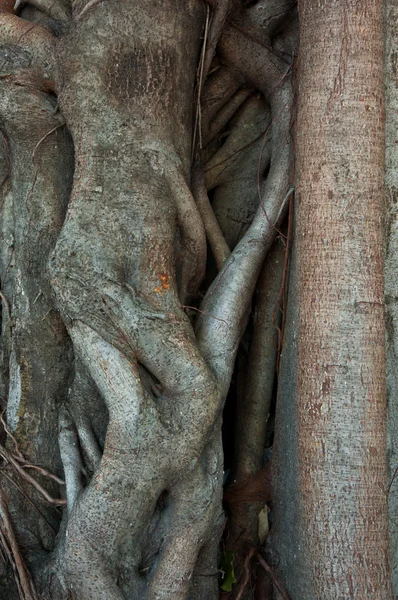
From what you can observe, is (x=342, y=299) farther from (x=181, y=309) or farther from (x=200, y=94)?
(x=200, y=94)

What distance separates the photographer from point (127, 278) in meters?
2.62

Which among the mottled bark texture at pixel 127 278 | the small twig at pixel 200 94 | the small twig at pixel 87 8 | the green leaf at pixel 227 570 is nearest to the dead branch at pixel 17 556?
the mottled bark texture at pixel 127 278

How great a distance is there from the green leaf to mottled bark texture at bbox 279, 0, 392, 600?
313mm

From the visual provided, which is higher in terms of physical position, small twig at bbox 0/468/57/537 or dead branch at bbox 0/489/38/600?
small twig at bbox 0/468/57/537

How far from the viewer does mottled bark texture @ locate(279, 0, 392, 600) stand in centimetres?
239

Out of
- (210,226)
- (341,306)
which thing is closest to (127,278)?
(210,226)

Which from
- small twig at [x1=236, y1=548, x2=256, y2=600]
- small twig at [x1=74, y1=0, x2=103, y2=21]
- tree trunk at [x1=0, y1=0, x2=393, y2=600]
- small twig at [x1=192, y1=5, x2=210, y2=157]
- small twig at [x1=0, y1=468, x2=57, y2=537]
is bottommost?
small twig at [x1=236, y1=548, x2=256, y2=600]

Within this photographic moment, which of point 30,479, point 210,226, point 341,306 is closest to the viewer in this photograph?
point 341,306

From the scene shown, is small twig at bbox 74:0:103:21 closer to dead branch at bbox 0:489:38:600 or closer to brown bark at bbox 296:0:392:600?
brown bark at bbox 296:0:392:600

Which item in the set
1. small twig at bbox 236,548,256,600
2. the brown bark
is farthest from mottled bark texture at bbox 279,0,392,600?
small twig at bbox 236,548,256,600

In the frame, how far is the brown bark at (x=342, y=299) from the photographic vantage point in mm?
2395

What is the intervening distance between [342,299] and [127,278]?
0.78 meters

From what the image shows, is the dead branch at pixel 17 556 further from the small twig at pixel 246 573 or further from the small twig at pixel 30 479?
the small twig at pixel 246 573

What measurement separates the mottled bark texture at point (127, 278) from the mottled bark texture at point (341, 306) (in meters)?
0.31
